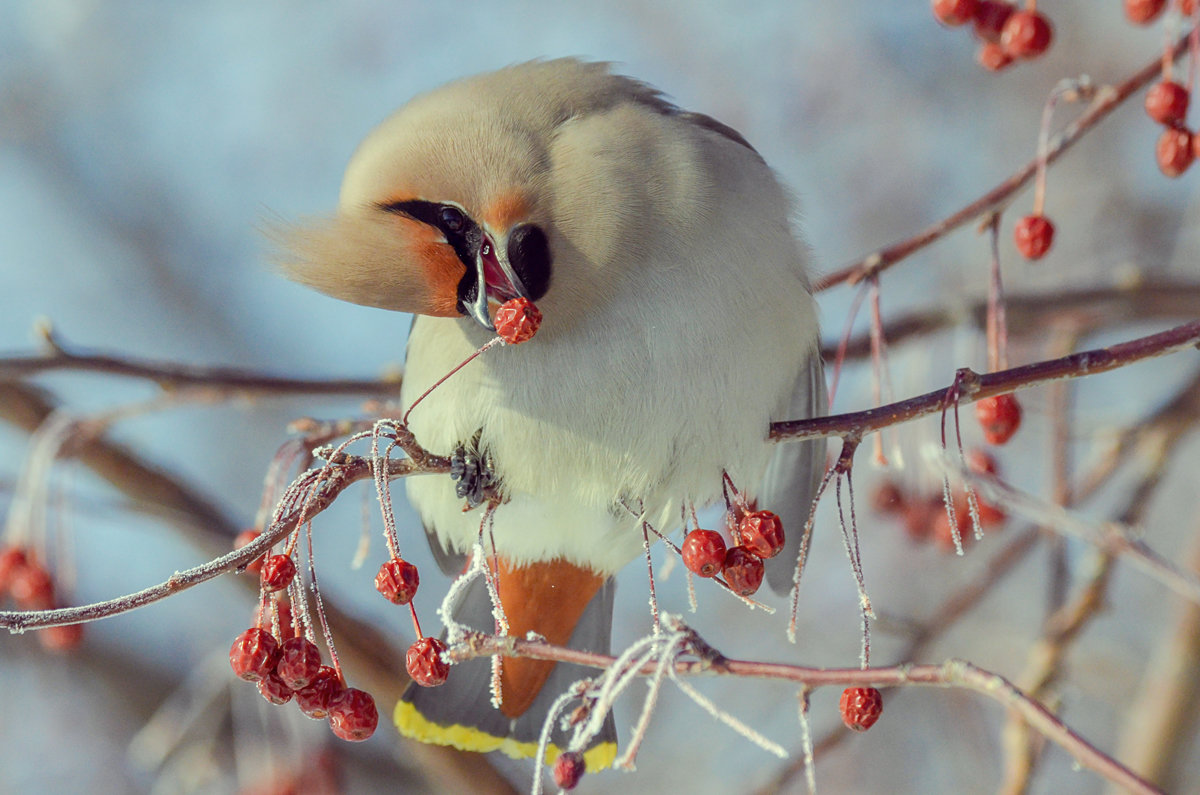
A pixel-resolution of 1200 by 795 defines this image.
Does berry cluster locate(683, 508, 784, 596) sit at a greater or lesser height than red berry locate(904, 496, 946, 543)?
greater

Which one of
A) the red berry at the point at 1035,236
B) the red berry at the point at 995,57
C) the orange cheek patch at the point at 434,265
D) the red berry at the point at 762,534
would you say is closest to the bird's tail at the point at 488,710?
the red berry at the point at 762,534

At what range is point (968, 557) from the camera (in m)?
4.57

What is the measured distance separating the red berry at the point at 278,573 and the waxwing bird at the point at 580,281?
584 mm

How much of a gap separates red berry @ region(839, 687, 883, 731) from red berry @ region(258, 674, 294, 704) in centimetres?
72

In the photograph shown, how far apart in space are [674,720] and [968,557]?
1.62 metres

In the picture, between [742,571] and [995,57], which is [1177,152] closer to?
[995,57]

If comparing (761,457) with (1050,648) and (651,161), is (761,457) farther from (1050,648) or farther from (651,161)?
(1050,648)

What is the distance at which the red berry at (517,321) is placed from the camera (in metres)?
1.87

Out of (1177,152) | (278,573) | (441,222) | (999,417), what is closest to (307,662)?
(278,573)

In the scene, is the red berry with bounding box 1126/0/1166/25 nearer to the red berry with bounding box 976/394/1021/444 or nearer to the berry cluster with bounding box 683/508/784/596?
the red berry with bounding box 976/394/1021/444

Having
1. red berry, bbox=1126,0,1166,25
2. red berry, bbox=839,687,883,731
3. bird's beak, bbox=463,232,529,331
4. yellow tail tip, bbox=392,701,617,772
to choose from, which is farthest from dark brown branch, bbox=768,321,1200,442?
yellow tail tip, bbox=392,701,617,772

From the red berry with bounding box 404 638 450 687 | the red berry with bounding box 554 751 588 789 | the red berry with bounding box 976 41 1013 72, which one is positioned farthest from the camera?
the red berry with bounding box 976 41 1013 72

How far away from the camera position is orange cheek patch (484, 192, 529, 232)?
2078 mm

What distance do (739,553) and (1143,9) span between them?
130 centimetres
